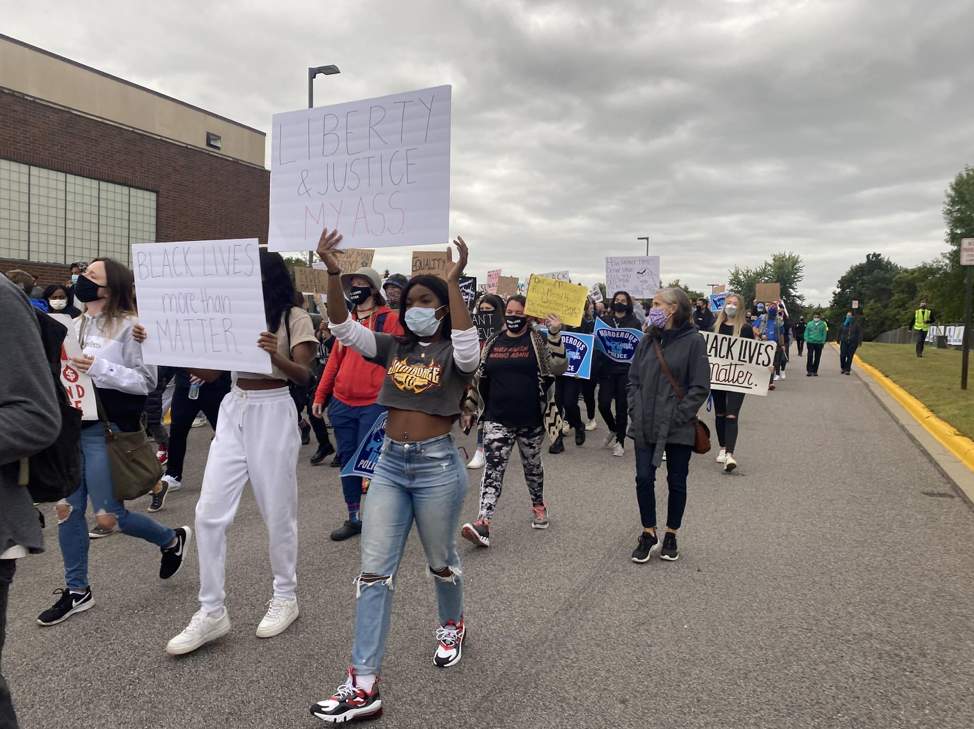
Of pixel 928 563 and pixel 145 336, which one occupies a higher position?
pixel 145 336

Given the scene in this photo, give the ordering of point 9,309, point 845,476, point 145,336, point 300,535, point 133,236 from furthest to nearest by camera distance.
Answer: point 133,236 < point 845,476 < point 300,535 < point 145,336 < point 9,309

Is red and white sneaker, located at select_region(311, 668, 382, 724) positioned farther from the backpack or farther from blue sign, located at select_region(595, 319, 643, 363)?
blue sign, located at select_region(595, 319, 643, 363)

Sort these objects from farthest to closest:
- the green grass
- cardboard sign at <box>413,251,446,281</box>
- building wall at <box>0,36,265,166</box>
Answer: building wall at <box>0,36,265,166</box>
cardboard sign at <box>413,251,446,281</box>
the green grass

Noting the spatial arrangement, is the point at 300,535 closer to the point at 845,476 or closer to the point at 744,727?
the point at 744,727

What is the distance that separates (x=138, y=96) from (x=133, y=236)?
11.1 metres

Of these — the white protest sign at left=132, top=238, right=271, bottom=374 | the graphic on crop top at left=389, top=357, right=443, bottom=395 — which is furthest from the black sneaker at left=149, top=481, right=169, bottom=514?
the graphic on crop top at left=389, top=357, right=443, bottom=395

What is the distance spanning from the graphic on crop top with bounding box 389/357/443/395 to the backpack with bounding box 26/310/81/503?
143 centimetres

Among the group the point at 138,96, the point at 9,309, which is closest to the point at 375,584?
the point at 9,309

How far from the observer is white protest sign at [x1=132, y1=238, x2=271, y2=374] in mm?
3572

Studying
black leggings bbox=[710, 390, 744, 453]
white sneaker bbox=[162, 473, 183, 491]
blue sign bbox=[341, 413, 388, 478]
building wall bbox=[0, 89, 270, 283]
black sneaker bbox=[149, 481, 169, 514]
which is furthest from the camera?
building wall bbox=[0, 89, 270, 283]

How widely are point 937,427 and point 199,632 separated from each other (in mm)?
10847

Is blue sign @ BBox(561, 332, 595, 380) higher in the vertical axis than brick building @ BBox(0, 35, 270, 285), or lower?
lower

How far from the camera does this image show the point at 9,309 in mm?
1965

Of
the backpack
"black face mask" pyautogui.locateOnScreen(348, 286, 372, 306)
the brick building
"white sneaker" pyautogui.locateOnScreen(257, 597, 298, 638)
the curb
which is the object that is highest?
the brick building
